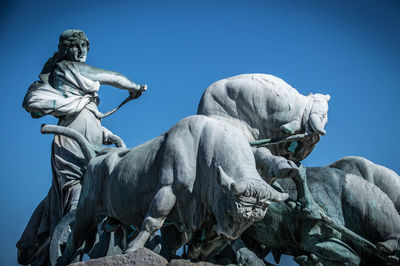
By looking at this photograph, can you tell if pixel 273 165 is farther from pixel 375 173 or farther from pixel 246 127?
pixel 375 173

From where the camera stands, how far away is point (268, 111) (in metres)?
7.95

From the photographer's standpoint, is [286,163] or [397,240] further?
[397,240]

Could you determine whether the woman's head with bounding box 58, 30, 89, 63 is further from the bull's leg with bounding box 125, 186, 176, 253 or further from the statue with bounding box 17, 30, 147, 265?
the bull's leg with bounding box 125, 186, 176, 253

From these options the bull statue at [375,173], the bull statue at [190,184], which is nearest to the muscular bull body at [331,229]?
the bull statue at [375,173]

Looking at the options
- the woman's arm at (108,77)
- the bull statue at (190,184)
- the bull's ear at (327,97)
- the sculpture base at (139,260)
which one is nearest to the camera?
the sculpture base at (139,260)

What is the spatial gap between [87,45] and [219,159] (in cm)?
449

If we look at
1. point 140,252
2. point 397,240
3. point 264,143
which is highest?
point 264,143

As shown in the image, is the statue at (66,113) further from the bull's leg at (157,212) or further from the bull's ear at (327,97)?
the bull's ear at (327,97)

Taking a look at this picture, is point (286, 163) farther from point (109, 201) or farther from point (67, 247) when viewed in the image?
point (67, 247)

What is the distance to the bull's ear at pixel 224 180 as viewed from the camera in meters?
5.99

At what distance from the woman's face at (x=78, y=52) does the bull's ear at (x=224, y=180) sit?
15.0ft

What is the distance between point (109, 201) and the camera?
23.4ft

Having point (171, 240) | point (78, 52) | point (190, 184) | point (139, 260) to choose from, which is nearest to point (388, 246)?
point (171, 240)

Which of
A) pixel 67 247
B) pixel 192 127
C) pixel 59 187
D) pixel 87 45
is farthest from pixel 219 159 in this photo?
pixel 87 45
